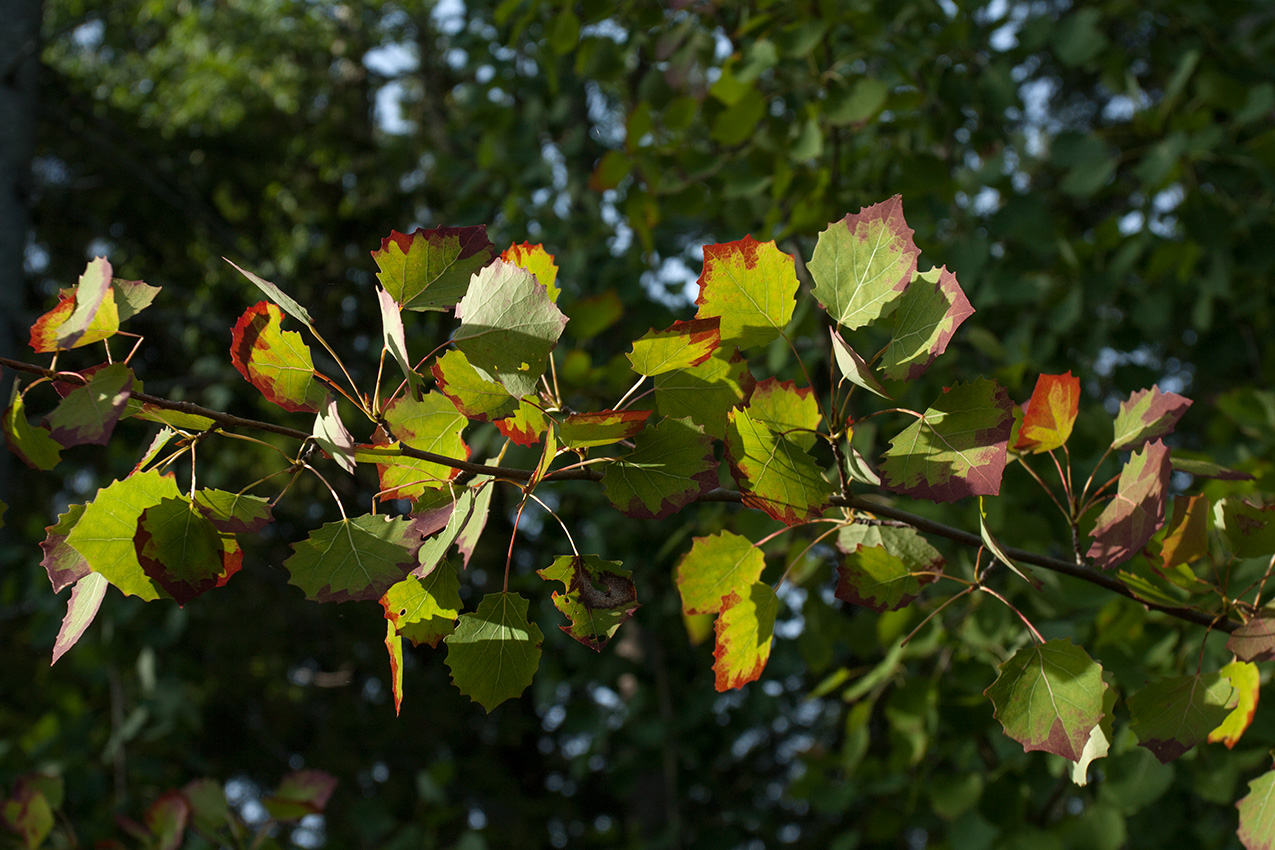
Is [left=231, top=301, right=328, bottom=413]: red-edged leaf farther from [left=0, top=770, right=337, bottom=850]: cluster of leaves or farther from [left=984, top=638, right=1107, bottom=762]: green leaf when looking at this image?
[left=0, top=770, right=337, bottom=850]: cluster of leaves

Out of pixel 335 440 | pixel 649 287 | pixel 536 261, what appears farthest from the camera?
pixel 649 287

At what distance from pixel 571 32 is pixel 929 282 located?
3.62 ft

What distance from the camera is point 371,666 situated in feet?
9.06

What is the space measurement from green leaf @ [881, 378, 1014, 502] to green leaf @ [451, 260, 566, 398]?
17cm

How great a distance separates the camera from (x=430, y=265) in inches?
17.1

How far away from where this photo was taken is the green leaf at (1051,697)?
43cm

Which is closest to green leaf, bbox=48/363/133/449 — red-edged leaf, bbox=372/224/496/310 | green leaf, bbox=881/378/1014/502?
red-edged leaf, bbox=372/224/496/310

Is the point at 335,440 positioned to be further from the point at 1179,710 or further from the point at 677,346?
the point at 1179,710

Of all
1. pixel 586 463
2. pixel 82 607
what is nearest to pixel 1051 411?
pixel 586 463

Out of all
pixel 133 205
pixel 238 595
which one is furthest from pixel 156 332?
pixel 238 595

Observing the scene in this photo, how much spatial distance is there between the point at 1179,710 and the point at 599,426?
351mm

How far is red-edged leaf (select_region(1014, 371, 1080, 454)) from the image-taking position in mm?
505

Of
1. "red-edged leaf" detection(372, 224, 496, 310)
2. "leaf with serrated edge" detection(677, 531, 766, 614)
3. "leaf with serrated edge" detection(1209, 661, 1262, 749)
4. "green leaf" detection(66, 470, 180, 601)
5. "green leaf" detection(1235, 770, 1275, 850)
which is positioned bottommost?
"green leaf" detection(1235, 770, 1275, 850)

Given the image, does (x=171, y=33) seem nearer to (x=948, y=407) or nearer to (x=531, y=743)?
(x=531, y=743)
